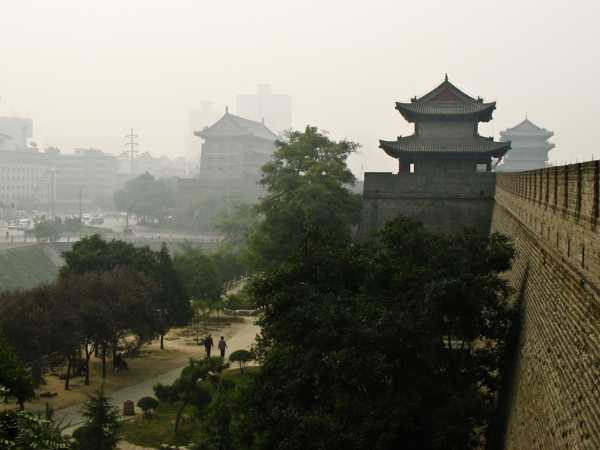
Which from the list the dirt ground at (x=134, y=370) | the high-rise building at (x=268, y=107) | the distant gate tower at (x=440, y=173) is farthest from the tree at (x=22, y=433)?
the high-rise building at (x=268, y=107)

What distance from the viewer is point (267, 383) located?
941 cm

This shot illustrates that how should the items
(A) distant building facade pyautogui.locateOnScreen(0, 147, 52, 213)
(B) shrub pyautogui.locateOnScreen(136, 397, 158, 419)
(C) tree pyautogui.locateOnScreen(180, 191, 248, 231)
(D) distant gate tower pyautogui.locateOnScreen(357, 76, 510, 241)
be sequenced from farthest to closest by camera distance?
(A) distant building facade pyautogui.locateOnScreen(0, 147, 52, 213) < (C) tree pyautogui.locateOnScreen(180, 191, 248, 231) < (D) distant gate tower pyautogui.locateOnScreen(357, 76, 510, 241) < (B) shrub pyautogui.locateOnScreen(136, 397, 158, 419)

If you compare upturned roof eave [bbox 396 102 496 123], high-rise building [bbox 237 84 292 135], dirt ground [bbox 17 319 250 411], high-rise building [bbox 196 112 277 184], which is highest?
high-rise building [bbox 237 84 292 135]

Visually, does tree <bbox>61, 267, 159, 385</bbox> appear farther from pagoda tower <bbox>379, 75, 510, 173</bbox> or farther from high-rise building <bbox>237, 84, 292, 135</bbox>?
high-rise building <bbox>237, 84, 292, 135</bbox>

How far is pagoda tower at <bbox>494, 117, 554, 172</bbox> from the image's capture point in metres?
60.3

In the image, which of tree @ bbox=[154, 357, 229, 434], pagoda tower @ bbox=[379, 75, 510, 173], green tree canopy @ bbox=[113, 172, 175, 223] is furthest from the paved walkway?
green tree canopy @ bbox=[113, 172, 175, 223]

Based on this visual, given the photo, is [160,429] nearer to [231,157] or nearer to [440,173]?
[440,173]

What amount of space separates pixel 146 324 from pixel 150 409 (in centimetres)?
385

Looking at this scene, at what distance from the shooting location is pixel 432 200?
21891 mm

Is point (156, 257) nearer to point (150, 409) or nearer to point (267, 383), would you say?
point (150, 409)

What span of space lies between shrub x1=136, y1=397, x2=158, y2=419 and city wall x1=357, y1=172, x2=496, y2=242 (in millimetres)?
9867

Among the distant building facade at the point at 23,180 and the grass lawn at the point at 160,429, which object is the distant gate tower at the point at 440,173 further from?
the distant building facade at the point at 23,180

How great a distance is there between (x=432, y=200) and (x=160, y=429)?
12334 millimetres

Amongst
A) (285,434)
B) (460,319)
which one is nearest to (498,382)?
(460,319)
